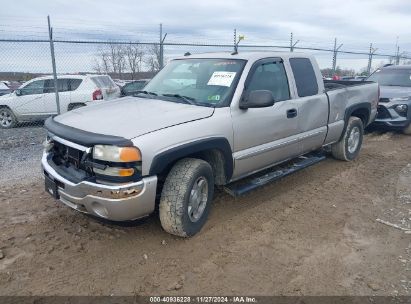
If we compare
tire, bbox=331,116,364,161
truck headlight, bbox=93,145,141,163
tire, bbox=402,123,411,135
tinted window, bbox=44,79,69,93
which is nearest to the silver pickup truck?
truck headlight, bbox=93,145,141,163

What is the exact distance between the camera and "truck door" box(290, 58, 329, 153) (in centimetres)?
496

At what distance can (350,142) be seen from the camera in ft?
21.6

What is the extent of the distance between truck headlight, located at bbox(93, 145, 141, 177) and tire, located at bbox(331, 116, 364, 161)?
4372mm

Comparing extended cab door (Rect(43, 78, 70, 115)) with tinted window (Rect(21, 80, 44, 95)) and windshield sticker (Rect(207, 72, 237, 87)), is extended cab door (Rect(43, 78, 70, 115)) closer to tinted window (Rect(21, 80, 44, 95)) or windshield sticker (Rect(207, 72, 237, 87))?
tinted window (Rect(21, 80, 44, 95))

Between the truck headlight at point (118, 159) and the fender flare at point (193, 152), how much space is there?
6.6 inches

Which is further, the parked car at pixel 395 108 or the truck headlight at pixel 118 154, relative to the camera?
the parked car at pixel 395 108

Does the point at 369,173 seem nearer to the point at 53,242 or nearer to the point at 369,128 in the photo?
the point at 369,128

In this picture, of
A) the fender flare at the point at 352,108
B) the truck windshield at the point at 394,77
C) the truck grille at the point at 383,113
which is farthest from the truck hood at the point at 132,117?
the truck windshield at the point at 394,77

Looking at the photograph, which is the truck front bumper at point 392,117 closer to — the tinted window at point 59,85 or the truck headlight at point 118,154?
the truck headlight at point 118,154

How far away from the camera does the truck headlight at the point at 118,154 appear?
3050mm

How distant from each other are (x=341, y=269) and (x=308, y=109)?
2.43m

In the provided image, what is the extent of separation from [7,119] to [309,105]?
9.43m

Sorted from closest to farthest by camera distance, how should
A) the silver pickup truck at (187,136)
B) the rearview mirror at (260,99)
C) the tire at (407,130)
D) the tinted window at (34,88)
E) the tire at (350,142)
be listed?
1. the silver pickup truck at (187,136)
2. the rearview mirror at (260,99)
3. the tire at (350,142)
4. the tire at (407,130)
5. the tinted window at (34,88)

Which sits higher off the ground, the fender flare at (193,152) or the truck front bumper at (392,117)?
the fender flare at (193,152)
